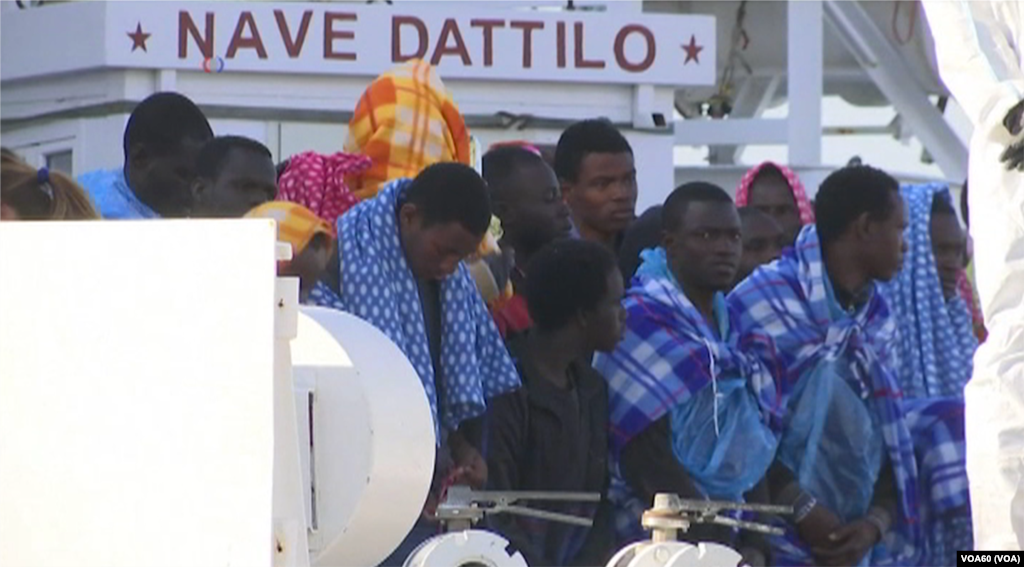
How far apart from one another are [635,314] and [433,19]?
3.25m

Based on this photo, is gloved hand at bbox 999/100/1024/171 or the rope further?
the rope

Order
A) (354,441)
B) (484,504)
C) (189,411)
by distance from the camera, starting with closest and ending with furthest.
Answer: (189,411) → (354,441) → (484,504)

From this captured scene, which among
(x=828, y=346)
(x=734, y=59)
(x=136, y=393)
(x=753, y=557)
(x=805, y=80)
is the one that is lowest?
(x=753, y=557)

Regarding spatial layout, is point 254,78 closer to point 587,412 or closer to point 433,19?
point 433,19

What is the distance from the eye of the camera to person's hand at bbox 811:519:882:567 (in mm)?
6605

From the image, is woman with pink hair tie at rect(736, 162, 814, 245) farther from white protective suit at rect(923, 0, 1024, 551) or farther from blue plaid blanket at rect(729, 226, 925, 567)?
white protective suit at rect(923, 0, 1024, 551)

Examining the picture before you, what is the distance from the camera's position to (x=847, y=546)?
261 inches

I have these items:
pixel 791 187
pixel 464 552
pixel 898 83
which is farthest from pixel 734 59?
pixel 464 552

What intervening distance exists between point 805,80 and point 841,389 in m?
4.80

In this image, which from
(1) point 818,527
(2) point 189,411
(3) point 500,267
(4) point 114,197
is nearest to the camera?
(2) point 189,411

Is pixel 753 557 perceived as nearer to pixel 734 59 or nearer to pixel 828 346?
pixel 828 346

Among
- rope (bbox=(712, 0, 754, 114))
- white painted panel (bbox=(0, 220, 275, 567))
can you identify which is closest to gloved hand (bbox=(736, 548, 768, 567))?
white painted panel (bbox=(0, 220, 275, 567))

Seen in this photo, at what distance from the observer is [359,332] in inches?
150

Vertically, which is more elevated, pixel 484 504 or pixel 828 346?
pixel 828 346
